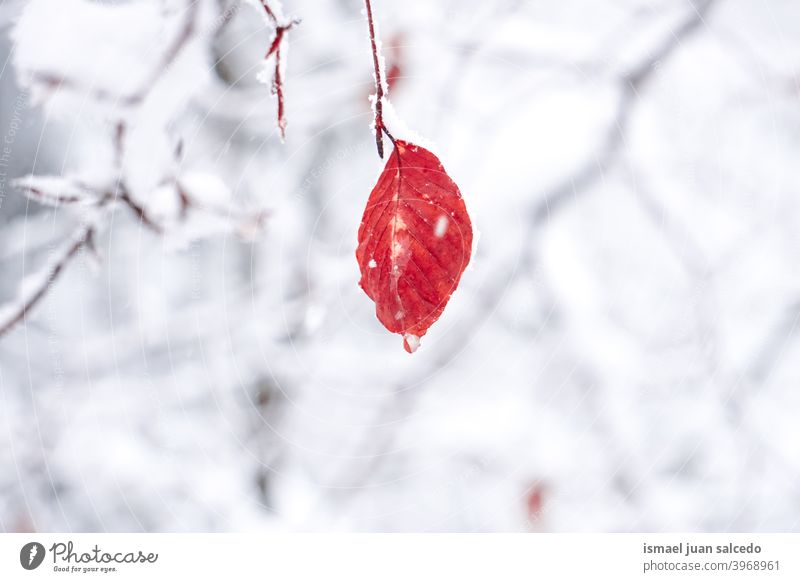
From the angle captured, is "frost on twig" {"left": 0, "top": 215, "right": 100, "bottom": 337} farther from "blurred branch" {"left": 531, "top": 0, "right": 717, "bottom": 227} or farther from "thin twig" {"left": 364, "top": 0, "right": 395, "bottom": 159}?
"blurred branch" {"left": 531, "top": 0, "right": 717, "bottom": 227}

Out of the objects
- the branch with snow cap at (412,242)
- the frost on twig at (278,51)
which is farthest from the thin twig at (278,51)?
the branch with snow cap at (412,242)

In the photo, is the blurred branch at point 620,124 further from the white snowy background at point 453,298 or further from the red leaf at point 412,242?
the red leaf at point 412,242

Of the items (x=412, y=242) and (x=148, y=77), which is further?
(x=148, y=77)

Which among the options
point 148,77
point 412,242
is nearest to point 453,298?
point 412,242

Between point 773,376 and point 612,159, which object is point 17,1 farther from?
point 773,376

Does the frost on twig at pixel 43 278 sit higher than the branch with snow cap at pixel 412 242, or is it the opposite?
the branch with snow cap at pixel 412 242

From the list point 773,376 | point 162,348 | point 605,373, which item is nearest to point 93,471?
point 162,348

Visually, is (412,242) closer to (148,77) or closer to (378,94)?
(378,94)
